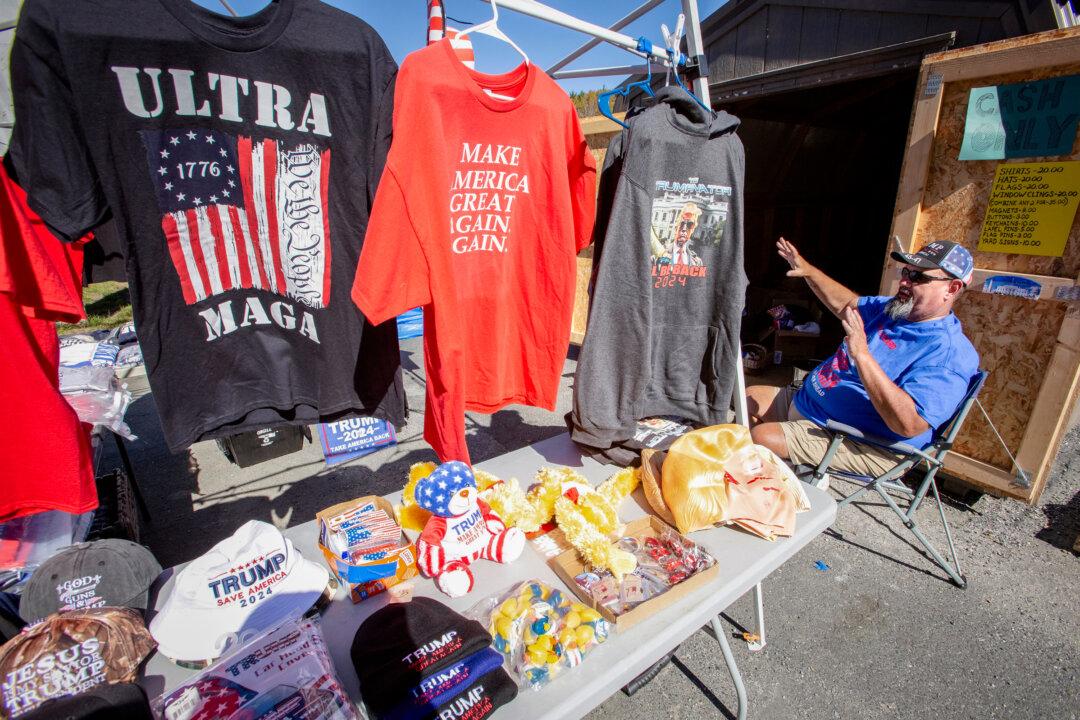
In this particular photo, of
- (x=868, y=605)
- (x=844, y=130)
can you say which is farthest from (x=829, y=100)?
(x=868, y=605)

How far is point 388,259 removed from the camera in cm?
136

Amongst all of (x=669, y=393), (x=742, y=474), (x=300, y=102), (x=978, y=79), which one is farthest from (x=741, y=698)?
(x=978, y=79)

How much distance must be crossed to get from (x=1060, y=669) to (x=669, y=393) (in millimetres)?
2381

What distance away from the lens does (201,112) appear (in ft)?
4.21

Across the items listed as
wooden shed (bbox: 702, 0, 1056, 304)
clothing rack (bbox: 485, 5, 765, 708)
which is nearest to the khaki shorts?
clothing rack (bbox: 485, 5, 765, 708)

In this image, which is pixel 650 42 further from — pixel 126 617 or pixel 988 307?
pixel 988 307

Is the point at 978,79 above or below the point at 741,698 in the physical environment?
above

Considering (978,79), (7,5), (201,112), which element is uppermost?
(978,79)

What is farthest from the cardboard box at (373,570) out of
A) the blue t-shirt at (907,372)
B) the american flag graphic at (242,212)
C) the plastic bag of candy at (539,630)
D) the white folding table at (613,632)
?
the blue t-shirt at (907,372)

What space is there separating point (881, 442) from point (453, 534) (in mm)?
2326

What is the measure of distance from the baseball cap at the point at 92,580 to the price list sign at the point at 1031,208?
4762mm

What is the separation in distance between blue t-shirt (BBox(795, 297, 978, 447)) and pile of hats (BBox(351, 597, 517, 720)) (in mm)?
2356

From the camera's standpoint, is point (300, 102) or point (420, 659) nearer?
point (420, 659)

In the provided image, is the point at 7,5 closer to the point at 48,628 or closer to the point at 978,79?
the point at 48,628
